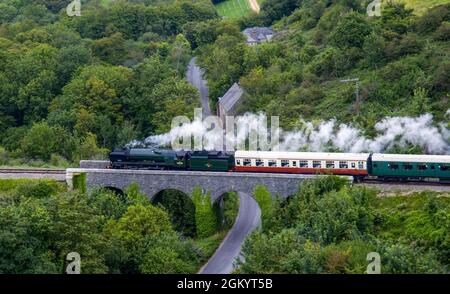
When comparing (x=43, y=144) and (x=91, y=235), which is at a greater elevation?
(x=43, y=144)

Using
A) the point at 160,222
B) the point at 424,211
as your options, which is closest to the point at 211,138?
the point at 160,222

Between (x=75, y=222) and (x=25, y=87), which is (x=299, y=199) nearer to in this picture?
(x=75, y=222)

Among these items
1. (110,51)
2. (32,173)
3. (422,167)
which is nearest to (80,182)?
(32,173)

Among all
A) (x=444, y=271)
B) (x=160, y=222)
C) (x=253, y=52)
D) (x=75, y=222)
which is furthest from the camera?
(x=253, y=52)

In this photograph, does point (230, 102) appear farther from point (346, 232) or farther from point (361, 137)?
point (346, 232)

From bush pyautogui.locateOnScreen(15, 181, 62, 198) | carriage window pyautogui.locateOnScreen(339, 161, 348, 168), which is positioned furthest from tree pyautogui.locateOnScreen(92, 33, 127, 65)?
carriage window pyautogui.locateOnScreen(339, 161, 348, 168)
